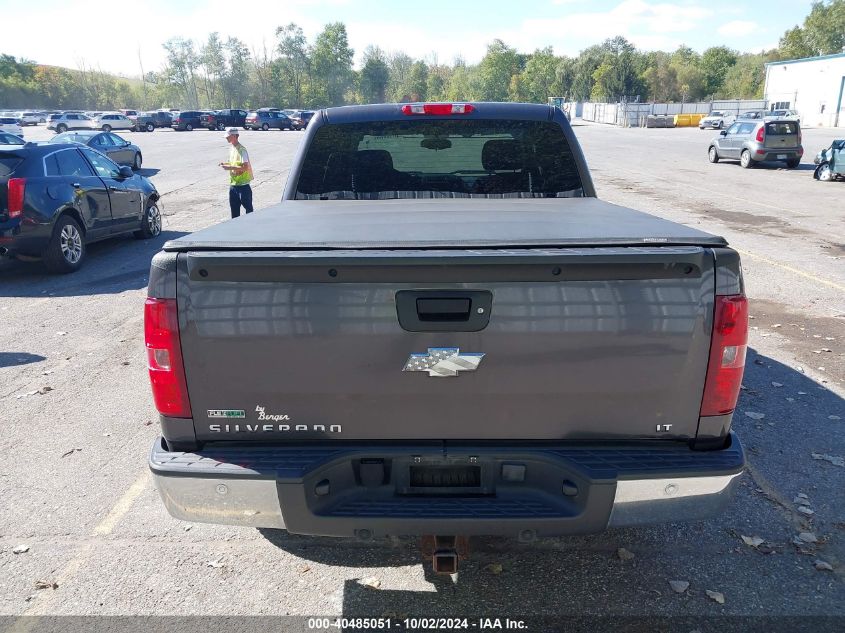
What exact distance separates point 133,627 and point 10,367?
4.21 meters

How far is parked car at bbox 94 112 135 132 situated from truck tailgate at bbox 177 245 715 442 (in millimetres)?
64552

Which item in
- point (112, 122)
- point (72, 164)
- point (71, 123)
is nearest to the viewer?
point (72, 164)

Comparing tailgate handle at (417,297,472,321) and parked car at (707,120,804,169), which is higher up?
tailgate handle at (417,297,472,321)

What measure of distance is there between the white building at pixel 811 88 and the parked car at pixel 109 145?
61.0m

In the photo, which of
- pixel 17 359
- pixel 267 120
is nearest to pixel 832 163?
pixel 17 359

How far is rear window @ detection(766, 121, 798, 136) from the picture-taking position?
2396 centimetres

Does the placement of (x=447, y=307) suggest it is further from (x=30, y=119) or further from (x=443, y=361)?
(x=30, y=119)

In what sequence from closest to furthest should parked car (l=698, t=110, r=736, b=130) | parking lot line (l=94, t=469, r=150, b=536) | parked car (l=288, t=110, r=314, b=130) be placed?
parking lot line (l=94, t=469, r=150, b=536), parked car (l=698, t=110, r=736, b=130), parked car (l=288, t=110, r=314, b=130)

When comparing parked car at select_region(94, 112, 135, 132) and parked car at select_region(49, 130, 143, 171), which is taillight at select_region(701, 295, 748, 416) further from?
parked car at select_region(94, 112, 135, 132)

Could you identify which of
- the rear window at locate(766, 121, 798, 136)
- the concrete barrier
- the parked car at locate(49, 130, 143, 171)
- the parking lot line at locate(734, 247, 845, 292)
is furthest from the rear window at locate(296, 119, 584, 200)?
the concrete barrier

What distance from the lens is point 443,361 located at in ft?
7.93

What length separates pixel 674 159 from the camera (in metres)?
30.1

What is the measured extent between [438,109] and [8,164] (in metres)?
7.55

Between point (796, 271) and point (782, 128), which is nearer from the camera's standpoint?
point (796, 271)
